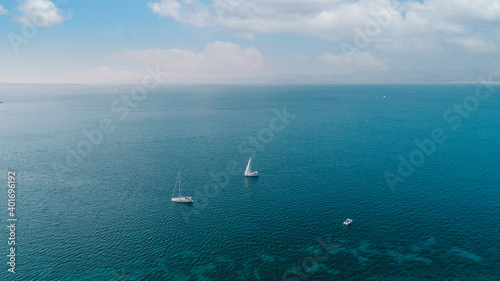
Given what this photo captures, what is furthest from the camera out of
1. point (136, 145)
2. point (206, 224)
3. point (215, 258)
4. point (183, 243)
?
point (136, 145)

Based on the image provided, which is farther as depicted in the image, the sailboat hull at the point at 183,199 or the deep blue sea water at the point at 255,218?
the sailboat hull at the point at 183,199

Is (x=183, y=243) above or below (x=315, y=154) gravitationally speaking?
below

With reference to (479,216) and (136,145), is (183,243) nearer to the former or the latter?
(479,216)

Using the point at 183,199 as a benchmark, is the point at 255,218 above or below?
below

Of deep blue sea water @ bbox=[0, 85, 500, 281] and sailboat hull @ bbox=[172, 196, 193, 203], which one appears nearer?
deep blue sea water @ bbox=[0, 85, 500, 281]

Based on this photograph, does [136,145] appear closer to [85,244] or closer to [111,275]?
[85,244]

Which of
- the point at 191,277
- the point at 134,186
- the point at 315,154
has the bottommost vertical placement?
the point at 191,277

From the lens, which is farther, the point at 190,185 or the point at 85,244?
the point at 190,185

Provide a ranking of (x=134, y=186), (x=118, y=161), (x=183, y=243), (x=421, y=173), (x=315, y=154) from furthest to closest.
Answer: (x=315, y=154) → (x=118, y=161) → (x=421, y=173) → (x=134, y=186) → (x=183, y=243)

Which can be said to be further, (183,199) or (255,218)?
(183,199)

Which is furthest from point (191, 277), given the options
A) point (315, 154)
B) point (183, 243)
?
point (315, 154)
